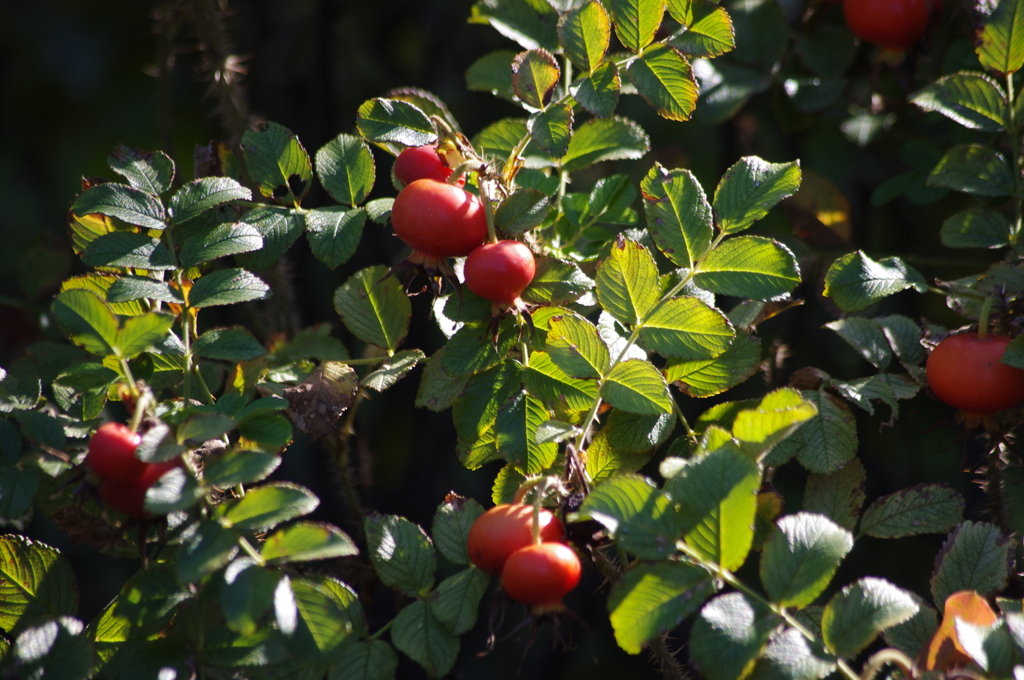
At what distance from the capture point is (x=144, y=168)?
0.78 m

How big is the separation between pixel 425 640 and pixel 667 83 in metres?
0.56

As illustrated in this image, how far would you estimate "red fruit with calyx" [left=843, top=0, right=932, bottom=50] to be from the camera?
100 centimetres

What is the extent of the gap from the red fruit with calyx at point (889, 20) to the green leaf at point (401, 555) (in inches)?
33.2

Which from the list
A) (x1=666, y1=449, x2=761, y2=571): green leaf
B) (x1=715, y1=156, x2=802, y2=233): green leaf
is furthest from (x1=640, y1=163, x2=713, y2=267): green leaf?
(x1=666, y1=449, x2=761, y2=571): green leaf

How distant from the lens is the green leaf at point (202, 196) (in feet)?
2.42

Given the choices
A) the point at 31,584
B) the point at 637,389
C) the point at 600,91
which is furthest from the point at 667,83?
the point at 31,584

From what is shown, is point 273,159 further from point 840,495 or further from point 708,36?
point 840,495

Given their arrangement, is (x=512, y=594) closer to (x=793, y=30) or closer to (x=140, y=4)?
(x=793, y=30)

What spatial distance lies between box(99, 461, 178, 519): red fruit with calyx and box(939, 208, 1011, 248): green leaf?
81 centimetres

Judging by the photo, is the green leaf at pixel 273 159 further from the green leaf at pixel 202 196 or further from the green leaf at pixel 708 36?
the green leaf at pixel 708 36

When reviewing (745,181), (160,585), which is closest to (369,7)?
(745,181)

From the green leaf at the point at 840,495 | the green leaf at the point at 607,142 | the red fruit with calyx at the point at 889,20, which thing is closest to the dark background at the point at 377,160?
the red fruit with calyx at the point at 889,20

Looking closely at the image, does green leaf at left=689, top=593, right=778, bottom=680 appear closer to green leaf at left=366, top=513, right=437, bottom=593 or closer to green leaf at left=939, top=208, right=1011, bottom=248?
green leaf at left=366, top=513, right=437, bottom=593

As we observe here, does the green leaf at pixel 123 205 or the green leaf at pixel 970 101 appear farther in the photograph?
the green leaf at pixel 970 101
